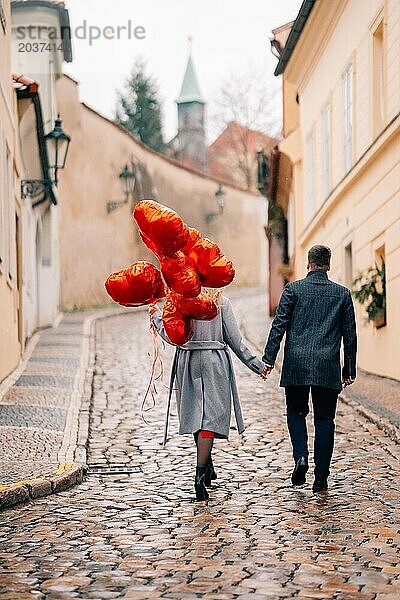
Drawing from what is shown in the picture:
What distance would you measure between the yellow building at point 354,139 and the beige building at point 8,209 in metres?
5.13

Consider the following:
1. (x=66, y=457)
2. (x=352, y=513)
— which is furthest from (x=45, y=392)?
(x=352, y=513)

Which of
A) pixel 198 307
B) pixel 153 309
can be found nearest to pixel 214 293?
pixel 198 307

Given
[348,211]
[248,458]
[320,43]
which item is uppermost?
[320,43]

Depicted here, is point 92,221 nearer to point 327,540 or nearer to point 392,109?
point 392,109

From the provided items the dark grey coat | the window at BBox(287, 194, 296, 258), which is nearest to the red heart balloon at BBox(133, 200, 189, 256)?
the dark grey coat

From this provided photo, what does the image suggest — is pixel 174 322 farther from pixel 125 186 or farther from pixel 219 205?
pixel 219 205

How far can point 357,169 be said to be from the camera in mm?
16516

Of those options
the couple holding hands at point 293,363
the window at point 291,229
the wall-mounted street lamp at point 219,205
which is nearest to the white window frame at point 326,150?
the window at point 291,229

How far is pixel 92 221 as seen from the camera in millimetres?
31766

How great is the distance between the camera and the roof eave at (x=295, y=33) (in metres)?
18.8

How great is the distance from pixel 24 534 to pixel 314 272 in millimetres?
3020

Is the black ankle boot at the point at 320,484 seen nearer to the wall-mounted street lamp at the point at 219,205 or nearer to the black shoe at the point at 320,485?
the black shoe at the point at 320,485

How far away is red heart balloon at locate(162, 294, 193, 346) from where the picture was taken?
7.75m

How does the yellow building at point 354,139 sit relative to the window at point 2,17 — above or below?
below
